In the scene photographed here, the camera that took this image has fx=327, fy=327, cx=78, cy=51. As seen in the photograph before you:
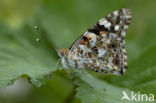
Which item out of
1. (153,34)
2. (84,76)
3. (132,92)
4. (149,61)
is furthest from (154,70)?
(153,34)

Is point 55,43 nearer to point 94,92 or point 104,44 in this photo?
point 104,44

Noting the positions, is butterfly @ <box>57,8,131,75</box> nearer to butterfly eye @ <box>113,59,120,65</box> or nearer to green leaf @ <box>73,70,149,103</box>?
butterfly eye @ <box>113,59,120,65</box>

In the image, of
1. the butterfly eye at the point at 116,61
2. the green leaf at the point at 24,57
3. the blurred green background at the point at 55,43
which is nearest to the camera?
the green leaf at the point at 24,57

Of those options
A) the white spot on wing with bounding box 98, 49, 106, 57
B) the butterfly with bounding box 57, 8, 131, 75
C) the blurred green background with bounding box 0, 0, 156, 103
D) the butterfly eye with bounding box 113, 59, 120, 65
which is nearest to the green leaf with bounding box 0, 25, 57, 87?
the blurred green background with bounding box 0, 0, 156, 103

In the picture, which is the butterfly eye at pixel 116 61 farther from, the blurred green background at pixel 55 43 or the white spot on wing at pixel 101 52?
the blurred green background at pixel 55 43

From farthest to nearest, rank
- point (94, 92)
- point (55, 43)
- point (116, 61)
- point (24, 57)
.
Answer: point (55, 43), point (24, 57), point (116, 61), point (94, 92)

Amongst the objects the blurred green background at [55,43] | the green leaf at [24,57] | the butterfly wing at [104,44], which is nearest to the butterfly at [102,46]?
the butterfly wing at [104,44]

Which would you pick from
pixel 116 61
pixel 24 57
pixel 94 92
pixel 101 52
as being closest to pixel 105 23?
pixel 101 52
